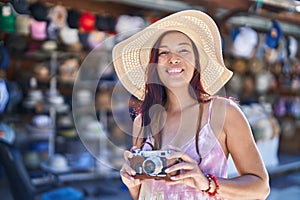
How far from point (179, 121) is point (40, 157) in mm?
4006

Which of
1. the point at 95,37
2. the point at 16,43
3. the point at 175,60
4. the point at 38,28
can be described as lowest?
the point at 16,43

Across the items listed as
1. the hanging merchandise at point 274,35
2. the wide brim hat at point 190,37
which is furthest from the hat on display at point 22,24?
the wide brim hat at point 190,37

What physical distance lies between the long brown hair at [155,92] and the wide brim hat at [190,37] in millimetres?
40

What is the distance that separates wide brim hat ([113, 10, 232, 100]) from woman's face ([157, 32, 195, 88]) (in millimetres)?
46

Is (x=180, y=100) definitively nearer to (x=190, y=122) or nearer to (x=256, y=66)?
(x=190, y=122)

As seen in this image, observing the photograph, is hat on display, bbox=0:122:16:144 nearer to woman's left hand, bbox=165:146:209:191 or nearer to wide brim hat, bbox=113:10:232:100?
wide brim hat, bbox=113:10:232:100

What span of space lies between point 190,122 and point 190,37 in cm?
24

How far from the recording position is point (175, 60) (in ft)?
3.88

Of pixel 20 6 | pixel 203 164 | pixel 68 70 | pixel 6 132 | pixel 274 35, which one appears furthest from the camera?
pixel 274 35

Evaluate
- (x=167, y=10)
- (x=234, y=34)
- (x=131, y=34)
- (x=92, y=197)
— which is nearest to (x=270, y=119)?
(x=234, y=34)

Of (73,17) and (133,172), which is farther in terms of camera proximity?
(73,17)

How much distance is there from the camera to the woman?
1137mm

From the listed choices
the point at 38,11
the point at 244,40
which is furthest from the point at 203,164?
the point at 244,40

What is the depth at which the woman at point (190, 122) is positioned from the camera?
114 centimetres
